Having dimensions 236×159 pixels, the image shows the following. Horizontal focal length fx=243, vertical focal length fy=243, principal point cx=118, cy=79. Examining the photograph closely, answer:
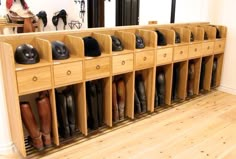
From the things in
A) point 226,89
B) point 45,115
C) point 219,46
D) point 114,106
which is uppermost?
point 219,46

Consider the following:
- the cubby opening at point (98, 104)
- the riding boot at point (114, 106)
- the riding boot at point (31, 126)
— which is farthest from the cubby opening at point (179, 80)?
the riding boot at point (31, 126)

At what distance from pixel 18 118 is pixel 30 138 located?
355 mm

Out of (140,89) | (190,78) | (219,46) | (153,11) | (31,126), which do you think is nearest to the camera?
(31,126)

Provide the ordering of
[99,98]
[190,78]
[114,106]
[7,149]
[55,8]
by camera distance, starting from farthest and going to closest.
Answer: [55,8] → [190,78] → [114,106] → [99,98] → [7,149]

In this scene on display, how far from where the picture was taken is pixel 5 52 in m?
1.97

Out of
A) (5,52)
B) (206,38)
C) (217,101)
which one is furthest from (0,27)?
(217,101)

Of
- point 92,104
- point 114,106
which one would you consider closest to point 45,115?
point 92,104

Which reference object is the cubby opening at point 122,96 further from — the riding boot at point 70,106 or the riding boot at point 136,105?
the riding boot at point 70,106

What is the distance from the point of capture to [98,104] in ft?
8.39

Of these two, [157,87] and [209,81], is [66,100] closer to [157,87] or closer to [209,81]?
[157,87]

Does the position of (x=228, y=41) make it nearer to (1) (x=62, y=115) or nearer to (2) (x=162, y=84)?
(2) (x=162, y=84)

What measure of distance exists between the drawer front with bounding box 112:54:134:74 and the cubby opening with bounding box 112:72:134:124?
0.13 meters

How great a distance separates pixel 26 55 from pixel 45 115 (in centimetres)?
56

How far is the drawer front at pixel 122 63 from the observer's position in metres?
2.51
